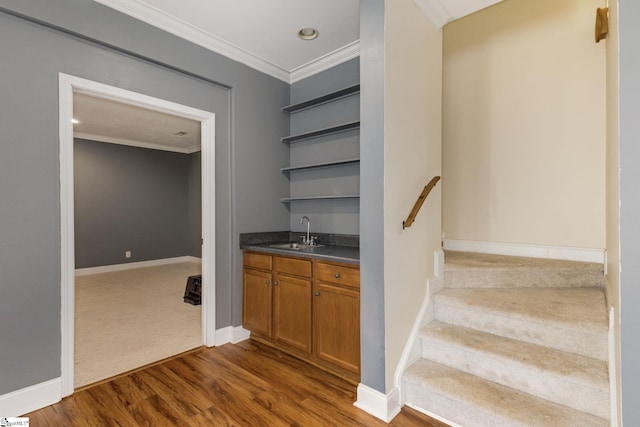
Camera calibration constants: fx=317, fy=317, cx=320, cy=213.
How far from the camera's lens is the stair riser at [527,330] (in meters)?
1.86

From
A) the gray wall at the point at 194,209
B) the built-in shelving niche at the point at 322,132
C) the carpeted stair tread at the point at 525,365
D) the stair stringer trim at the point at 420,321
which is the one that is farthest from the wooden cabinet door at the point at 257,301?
the gray wall at the point at 194,209

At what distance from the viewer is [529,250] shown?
2.99 metres

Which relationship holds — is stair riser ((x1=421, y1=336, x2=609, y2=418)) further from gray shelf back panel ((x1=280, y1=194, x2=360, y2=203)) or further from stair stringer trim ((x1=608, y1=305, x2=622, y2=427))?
gray shelf back panel ((x1=280, y1=194, x2=360, y2=203))

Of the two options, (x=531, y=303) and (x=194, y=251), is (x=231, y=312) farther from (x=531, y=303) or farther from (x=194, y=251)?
(x=194, y=251)

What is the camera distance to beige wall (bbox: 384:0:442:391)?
1966 mm

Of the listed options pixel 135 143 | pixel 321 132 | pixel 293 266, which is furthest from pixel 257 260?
pixel 135 143

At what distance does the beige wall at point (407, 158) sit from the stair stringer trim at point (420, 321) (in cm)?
5

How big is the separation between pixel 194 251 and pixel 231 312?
4.88m

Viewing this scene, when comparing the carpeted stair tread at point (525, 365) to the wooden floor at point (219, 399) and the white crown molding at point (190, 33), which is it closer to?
the wooden floor at point (219, 399)

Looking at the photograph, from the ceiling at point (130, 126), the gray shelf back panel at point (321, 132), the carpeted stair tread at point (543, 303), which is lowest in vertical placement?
the carpeted stair tread at point (543, 303)

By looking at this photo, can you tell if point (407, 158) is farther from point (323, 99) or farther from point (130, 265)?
point (130, 265)

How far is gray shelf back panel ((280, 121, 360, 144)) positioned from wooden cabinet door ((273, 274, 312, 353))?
1449 millimetres

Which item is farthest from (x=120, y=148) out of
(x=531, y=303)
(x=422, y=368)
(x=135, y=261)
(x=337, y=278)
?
(x=531, y=303)

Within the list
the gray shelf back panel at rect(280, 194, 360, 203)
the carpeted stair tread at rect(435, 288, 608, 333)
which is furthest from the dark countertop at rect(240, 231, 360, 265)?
the carpeted stair tread at rect(435, 288, 608, 333)
